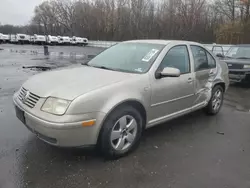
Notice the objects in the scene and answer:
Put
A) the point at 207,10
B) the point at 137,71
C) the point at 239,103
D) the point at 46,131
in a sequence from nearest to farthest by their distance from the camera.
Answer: the point at 46,131
the point at 137,71
the point at 239,103
the point at 207,10

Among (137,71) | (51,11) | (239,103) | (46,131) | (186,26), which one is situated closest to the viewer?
(46,131)

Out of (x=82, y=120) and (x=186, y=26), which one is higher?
(x=186, y=26)

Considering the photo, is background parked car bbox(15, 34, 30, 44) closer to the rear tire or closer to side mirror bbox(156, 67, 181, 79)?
the rear tire

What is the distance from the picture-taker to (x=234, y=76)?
29.6ft

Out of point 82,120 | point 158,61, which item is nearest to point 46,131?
point 82,120

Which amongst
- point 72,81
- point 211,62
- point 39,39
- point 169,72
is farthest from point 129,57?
point 39,39

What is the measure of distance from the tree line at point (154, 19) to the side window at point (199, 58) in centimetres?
2243

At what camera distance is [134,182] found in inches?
115

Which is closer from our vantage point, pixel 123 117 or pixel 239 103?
pixel 123 117

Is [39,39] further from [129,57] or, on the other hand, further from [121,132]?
[121,132]

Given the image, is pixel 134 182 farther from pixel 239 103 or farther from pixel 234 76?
pixel 234 76

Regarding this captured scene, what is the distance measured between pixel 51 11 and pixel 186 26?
232 feet

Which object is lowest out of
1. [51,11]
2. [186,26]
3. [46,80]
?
[46,80]

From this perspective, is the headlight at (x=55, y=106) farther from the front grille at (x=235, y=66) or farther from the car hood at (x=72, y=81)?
the front grille at (x=235, y=66)
